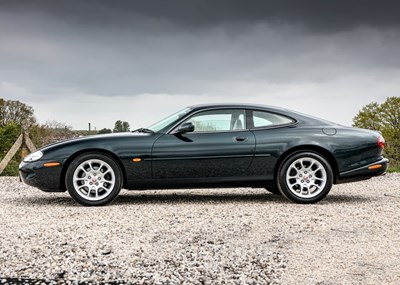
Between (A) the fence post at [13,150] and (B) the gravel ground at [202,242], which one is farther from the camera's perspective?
(A) the fence post at [13,150]

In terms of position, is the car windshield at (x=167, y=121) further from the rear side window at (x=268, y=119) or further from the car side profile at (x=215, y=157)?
the rear side window at (x=268, y=119)

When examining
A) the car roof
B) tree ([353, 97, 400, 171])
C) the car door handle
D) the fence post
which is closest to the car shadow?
the car door handle

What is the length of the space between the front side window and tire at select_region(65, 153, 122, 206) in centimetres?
140

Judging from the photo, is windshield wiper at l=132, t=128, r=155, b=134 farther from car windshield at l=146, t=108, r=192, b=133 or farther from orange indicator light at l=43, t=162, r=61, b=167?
orange indicator light at l=43, t=162, r=61, b=167

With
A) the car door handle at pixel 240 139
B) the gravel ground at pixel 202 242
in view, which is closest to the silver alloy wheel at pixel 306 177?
the gravel ground at pixel 202 242

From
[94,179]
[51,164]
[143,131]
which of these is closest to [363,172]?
[143,131]

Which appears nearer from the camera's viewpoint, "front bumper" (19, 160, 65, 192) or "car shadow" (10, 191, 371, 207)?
"front bumper" (19, 160, 65, 192)

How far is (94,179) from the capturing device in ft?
26.6

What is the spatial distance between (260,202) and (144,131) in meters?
2.14

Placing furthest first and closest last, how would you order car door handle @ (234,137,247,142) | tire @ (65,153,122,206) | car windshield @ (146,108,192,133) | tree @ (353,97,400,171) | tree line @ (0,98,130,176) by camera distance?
tree @ (353,97,400,171) → tree line @ (0,98,130,176) → car windshield @ (146,108,192,133) → car door handle @ (234,137,247,142) → tire @ (65,153,122,206)

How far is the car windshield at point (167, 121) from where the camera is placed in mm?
8438

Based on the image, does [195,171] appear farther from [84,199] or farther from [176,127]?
[84,199]

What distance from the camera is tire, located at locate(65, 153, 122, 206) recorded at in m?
8.09

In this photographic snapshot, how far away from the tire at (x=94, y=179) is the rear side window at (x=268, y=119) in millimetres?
2248
